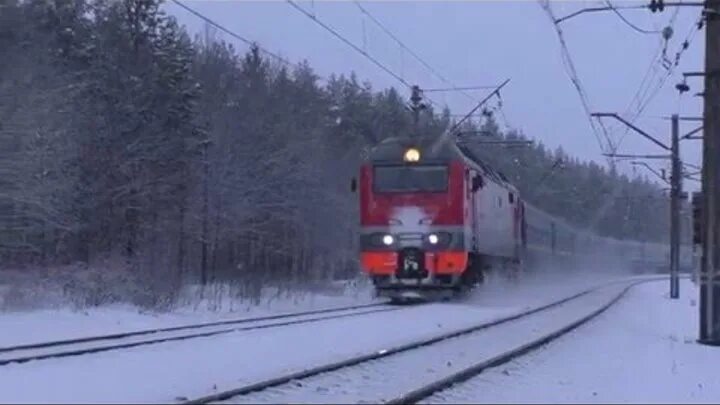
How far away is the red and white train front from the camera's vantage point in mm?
32688

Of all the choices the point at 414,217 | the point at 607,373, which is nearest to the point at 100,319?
the point at 414,217

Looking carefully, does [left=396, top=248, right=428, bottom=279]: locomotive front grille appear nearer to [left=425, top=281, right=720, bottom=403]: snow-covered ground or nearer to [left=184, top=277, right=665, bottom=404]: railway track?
[left=425, top=281, right=720, bottom=403]: snow-covered ground

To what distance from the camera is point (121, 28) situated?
200 ft

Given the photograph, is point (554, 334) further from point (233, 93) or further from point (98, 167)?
point (233, 93)

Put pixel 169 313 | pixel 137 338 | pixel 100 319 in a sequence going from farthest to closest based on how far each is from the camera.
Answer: pixel 169 313
pixel 100 319
pixel 137 338

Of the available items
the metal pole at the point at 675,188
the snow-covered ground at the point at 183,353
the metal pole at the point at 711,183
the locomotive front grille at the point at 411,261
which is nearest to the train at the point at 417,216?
the locomotive front grille at the point at 411,261

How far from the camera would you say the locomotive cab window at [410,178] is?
1297 inches

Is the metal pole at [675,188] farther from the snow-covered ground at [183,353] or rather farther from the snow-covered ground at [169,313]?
the snow-covered ground at [183,353]

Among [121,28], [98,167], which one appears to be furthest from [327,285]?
[121,28]

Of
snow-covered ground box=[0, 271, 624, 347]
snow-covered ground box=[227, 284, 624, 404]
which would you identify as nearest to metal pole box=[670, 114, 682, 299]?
snow-covered ground box=[0, 271, 624, 347]

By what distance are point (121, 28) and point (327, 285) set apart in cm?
1970

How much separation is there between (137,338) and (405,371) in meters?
5.82

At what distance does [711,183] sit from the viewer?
2198 cm

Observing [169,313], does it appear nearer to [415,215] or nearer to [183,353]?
[415,215]
